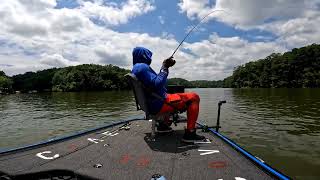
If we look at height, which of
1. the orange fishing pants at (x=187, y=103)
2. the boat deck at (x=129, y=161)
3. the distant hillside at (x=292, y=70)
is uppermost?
the distant hillside at (x=292, y=70)

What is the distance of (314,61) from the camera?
131625 millimetres

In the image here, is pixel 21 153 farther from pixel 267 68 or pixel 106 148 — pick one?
pixel 267 68

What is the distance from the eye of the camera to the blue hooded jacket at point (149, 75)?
636 cm

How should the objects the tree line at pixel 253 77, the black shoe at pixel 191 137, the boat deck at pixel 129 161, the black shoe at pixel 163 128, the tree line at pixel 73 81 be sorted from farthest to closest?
1. the tree line at pixel 73 81
2. the tree line at pixel 253 77
3. the black shoe at pixel 163 128
4. the black shoe at pixel 191 137
5. the boat deck at pixel 129 161

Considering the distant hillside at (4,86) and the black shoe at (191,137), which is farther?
the distant hillside at (4,86)

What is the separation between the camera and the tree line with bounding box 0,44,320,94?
5182 inches

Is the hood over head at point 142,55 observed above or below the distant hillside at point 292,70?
below

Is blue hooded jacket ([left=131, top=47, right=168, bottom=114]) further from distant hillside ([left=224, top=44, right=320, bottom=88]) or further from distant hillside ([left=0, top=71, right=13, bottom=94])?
distant hillside ([left=0, top=71, right=13, bottom=94])

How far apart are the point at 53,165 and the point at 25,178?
486 mm

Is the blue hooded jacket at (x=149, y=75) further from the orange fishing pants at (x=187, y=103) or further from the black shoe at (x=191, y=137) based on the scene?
the black shoe at (x=191, y=137)

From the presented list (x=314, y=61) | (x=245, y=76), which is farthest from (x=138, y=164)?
(x=245, y=76)

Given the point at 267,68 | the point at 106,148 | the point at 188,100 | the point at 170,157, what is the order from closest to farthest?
the point at 170,157 < the point at 106,148 < the point at 188,100 < the point at 267,68

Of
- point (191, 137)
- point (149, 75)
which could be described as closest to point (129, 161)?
point (191, 137)

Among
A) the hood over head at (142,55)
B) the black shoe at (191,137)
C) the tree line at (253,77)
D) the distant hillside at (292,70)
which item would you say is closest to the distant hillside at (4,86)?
the tree line at (253,77)
